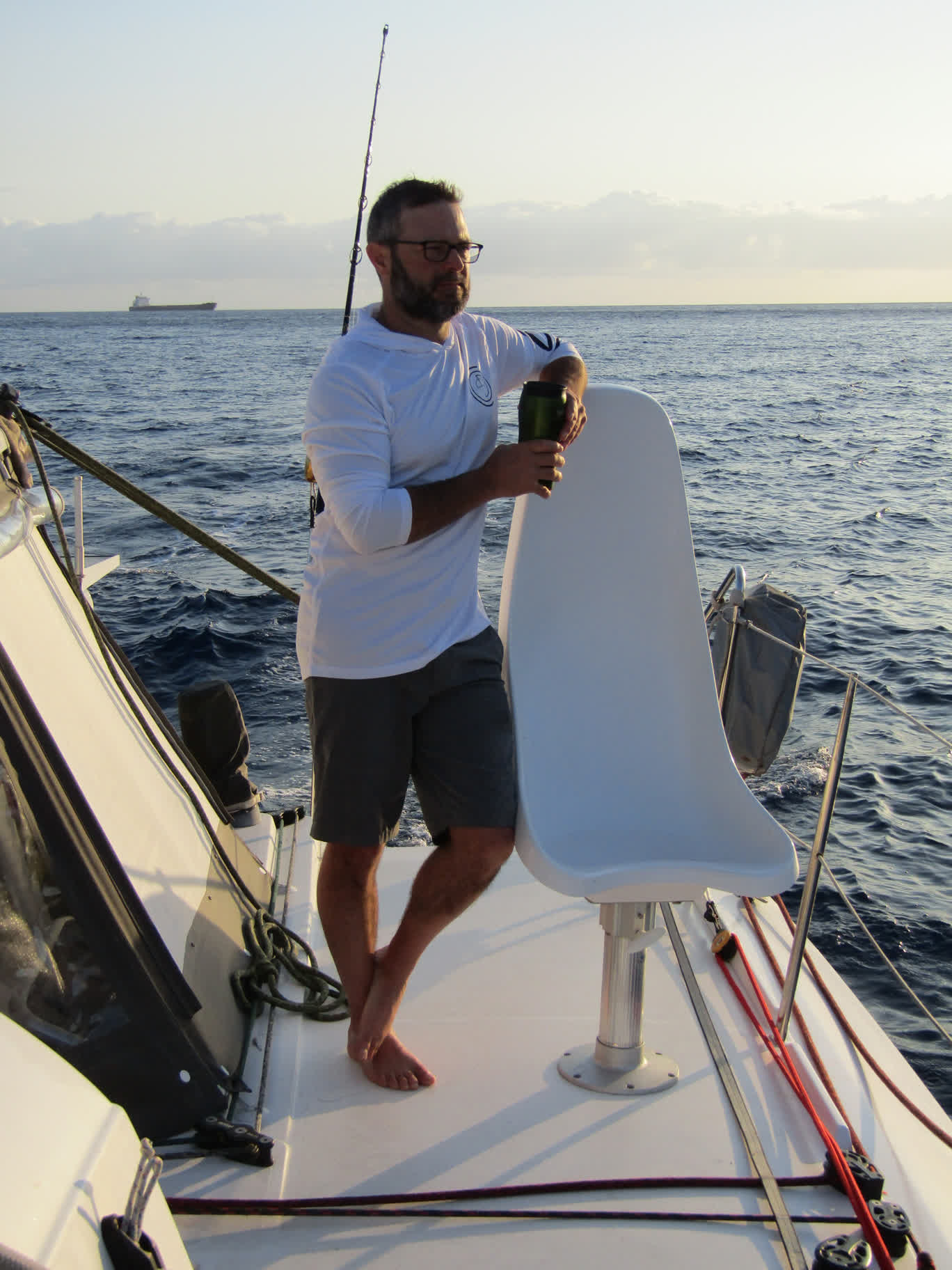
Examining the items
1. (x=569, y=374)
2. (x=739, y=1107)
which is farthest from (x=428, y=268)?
(x=739, y=1107)

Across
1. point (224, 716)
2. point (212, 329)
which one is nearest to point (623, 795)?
point (224, 716)

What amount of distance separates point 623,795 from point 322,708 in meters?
0.67

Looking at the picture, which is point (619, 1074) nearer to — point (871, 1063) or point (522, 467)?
point (871, 1063)

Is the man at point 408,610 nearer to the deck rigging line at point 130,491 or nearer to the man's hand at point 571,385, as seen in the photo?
the man's hand at point 571,385

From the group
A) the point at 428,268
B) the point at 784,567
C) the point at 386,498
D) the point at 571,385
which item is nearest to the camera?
the point at 386,498

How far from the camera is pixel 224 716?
319cm

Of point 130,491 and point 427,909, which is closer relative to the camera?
point 427,909

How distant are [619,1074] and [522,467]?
1.14m

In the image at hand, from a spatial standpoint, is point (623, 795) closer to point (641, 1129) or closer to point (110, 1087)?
point (641, 1129)

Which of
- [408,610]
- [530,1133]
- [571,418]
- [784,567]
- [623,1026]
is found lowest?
[784,567]

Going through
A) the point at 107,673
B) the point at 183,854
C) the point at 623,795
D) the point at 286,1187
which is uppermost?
the point at 107,673

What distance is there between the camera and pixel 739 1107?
2.01m

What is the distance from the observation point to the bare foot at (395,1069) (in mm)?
2104

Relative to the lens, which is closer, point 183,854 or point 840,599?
point 183,854
